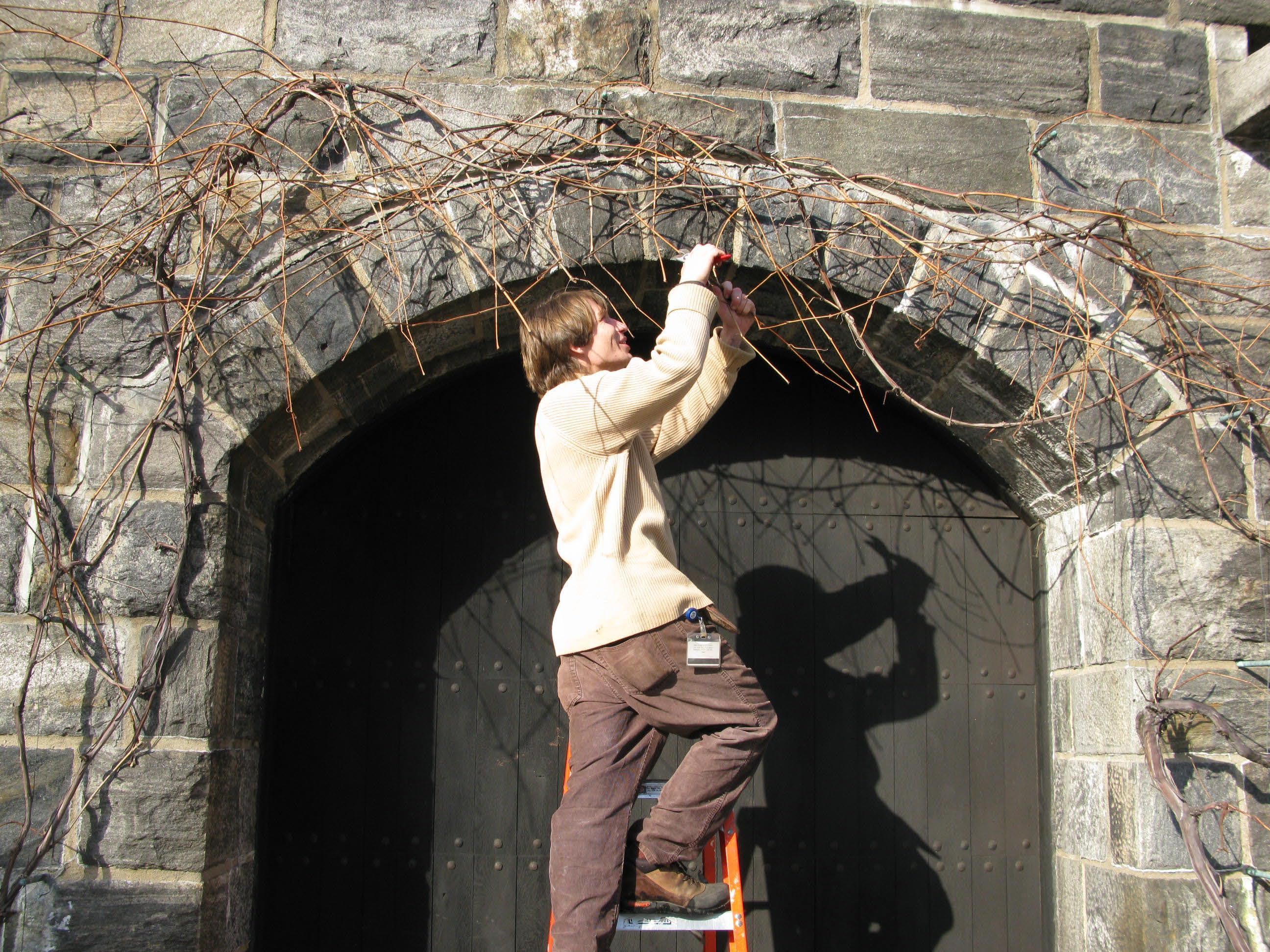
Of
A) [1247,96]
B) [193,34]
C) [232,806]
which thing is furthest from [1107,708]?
[193,34]

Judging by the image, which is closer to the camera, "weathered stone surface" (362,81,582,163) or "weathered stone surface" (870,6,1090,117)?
"weathered stone surface" (362,81,582,163)

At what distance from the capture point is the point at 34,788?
6.69 feet

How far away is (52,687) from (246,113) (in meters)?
1.28

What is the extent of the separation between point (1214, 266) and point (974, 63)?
75 cm

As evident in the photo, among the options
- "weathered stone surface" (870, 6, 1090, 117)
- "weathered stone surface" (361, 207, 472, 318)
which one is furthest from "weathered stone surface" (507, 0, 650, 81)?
"weathered stone surface" (870, 6, 1090, 117)

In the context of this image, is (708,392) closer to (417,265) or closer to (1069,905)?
(417,265)

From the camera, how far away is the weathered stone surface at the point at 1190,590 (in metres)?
2.25

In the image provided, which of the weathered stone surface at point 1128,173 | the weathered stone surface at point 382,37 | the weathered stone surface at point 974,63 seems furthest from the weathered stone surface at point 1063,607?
the weathered stone surface at point 382,37

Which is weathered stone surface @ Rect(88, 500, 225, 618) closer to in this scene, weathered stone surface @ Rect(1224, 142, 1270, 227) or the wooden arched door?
the wooden arched door

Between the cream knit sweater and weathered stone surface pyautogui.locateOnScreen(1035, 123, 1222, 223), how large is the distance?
43.0 inches

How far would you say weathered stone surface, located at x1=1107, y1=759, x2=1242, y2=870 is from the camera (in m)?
2.16

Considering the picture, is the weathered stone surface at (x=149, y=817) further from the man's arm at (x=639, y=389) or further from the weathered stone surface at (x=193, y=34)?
the weathered stone surface at (x=193, y=34)

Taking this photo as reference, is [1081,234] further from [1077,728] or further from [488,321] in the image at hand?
[488,321]

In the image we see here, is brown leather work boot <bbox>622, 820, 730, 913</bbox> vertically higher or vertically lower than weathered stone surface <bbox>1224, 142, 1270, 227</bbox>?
lower
